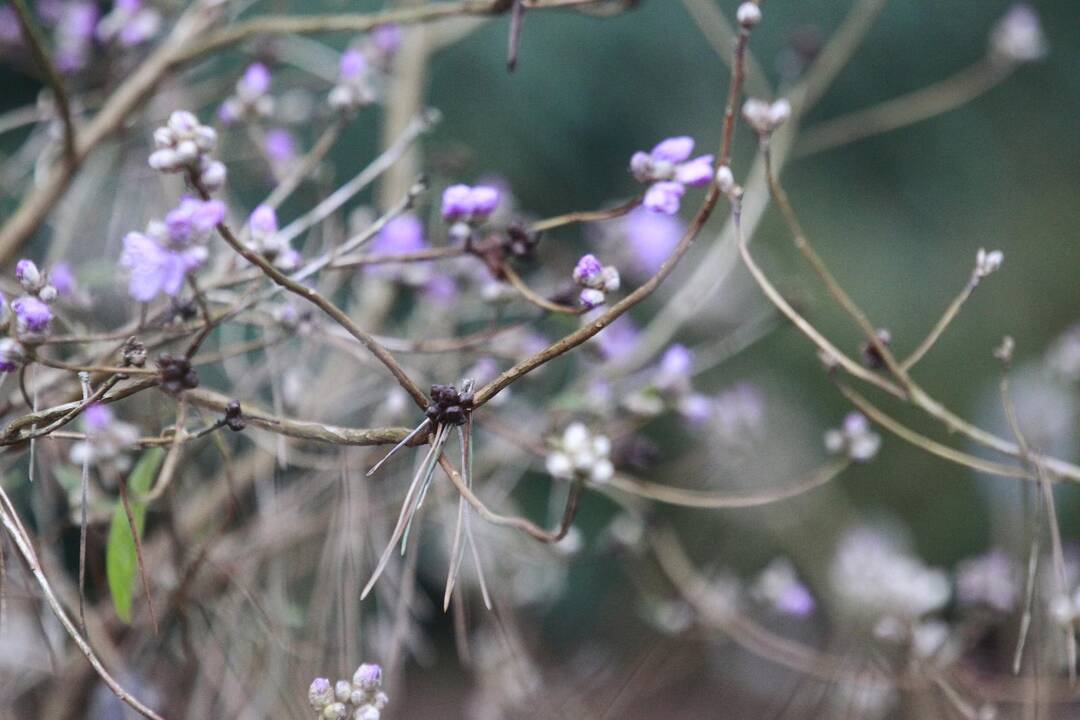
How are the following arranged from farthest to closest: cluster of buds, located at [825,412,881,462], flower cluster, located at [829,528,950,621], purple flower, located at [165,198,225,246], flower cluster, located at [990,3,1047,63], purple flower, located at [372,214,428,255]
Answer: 1. flower cluster, located at [990,3,1047,63]
2. flower cluster, located at [829,528,950,621]
3. purple flower, located at [372,214,428,255]
4. cluster of buds, located at [825,412,881,462]
5. purple flower, located at [165,198,225,246]

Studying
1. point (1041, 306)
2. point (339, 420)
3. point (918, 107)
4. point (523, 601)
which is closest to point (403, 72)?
point (339, 420)

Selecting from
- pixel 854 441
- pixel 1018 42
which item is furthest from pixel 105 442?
pixel 1018 42

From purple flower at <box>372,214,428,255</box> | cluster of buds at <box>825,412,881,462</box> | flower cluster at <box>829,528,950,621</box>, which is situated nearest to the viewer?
cluster of buds at <box>825,412,881,462</box>

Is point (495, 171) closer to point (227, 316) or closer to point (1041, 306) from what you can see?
point (1041, 306)

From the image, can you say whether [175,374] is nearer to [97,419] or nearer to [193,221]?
[193,221]

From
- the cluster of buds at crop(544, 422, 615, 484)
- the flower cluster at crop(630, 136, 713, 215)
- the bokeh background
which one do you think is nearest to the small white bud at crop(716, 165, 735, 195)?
the flower cluster at crop(630, 136, 713, 215)

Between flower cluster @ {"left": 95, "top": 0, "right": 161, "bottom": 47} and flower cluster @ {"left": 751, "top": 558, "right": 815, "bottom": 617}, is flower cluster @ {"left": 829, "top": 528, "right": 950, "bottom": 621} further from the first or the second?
flower cluster @ {"left": 95, "top": 0, "right": 161, "bottom": 47}
